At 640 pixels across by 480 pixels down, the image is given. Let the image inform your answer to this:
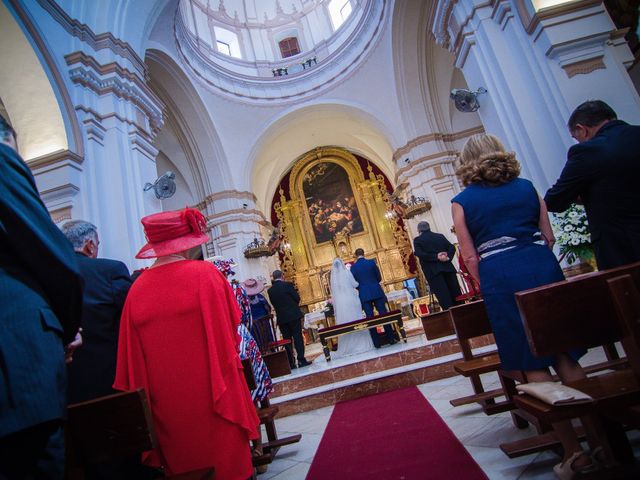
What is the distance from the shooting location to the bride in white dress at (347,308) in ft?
20.9

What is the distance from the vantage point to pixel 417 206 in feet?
31.2

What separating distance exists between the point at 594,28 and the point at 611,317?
3.99 m

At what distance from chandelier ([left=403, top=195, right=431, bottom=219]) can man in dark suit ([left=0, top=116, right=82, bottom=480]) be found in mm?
→ 9140

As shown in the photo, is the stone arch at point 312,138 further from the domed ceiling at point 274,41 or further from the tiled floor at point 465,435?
the tiled floor at point 465,435

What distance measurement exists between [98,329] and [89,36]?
483 cm

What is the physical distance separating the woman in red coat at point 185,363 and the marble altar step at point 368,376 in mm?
2740

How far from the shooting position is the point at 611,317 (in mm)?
1179

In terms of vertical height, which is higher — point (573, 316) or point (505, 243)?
point (505, 243)

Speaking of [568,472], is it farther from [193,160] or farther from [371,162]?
[371,162]

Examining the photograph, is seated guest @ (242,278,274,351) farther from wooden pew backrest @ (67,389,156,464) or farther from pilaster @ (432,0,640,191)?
Answer: wooden pew backrest @ (67,389,156,464)

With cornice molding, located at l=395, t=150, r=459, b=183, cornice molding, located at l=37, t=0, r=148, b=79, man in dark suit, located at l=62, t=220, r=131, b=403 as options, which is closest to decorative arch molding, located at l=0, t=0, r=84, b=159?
cornice molding, located at l=37, t=0, r=148, b=79

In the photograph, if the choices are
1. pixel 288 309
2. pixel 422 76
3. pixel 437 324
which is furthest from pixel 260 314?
pixel 422 76

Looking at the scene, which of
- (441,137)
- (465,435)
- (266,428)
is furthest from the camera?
(441,137)

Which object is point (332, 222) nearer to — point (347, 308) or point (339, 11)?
point (339, 11)
